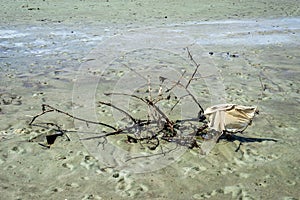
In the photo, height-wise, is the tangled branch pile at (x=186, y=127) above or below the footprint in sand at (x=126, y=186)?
above

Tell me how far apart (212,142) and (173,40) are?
18.5 ft

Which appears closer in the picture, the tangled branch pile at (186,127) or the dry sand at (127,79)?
the dry sand at (127,79)

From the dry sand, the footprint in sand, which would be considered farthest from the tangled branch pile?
the footprint in sand

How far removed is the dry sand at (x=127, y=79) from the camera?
2.72 meters

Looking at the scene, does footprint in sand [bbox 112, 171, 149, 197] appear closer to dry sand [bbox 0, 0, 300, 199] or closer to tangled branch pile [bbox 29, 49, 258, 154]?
dry sand [bbox 0, 0, 300, 199]

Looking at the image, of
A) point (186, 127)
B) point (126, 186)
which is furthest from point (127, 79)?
point (126, 186)

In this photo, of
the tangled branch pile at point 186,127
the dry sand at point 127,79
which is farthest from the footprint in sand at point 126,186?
the tangled branch pile at point 186,127

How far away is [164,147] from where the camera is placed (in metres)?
3.23

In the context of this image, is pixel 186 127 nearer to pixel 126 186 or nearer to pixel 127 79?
pixel 126 186

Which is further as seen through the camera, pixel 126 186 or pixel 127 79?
pixel 127 79

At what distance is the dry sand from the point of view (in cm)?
272

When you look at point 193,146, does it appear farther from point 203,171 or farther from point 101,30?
point 101,30

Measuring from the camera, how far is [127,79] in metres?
5.46

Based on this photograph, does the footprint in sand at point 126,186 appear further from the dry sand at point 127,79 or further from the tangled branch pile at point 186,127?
the tangled branch pile at point 186,127
